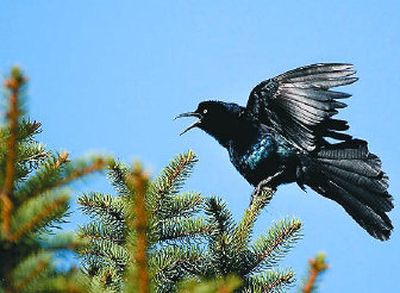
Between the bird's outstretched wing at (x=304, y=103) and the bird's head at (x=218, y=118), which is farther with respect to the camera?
the bird's head at (x=218, y=118)

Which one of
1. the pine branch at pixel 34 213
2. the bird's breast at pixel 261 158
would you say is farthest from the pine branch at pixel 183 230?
the bird's breast at pixel 261 158

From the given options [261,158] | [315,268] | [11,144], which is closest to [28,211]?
[11,144]

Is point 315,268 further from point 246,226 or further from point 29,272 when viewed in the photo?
point 246,226

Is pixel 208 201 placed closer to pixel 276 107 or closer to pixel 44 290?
pixel 44 290

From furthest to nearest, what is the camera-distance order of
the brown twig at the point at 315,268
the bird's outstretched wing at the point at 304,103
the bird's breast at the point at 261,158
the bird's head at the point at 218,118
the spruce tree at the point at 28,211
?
1. the bird's head at the point at 218,118
2. the bird's breast at the point at 261,158
3. the bird's outstretched wing at the point at 304,103
4. the spruce tree at the point at 28,211
5. the brown twig at the point at 315,268

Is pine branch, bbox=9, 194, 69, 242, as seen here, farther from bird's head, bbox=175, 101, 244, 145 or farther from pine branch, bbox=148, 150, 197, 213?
bird's head, bbox=175, 101, 244, 145

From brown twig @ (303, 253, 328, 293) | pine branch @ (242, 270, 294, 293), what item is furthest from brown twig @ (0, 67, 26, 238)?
pine branch @ (242, 270, 294, 293)

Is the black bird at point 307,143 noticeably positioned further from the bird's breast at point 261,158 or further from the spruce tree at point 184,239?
the spruce tree at point 184,239

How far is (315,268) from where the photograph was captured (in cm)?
128

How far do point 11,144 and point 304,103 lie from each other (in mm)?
4143

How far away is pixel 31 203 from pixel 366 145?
4.39 meters

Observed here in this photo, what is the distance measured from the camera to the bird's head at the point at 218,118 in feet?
19.0

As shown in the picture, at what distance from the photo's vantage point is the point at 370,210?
5.53 m

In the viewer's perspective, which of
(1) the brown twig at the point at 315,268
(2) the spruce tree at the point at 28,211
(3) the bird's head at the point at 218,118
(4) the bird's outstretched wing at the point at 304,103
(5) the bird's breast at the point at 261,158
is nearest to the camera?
(1) the brown twig at the point at 315,268
